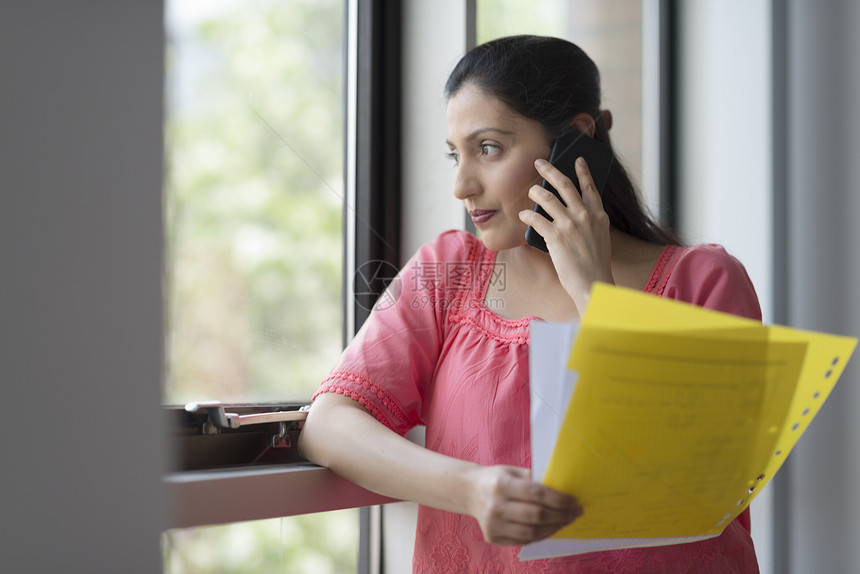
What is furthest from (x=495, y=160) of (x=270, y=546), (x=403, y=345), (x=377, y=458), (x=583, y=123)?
(x=270, y=546)

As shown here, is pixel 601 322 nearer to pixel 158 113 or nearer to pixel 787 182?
pixel 158 113

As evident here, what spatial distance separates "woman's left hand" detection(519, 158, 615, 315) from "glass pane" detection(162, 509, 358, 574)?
16.5 inches

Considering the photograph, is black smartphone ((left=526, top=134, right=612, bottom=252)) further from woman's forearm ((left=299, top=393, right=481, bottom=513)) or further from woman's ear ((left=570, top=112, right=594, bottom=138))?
woman's forearm ((left=299, top=393, right=481, bottom=513))

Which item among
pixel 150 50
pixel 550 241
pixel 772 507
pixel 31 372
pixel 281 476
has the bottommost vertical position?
pixel 772 507

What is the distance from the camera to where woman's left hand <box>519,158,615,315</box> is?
783mm

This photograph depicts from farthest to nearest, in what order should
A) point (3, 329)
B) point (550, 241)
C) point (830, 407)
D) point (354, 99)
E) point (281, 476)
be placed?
point (830, 407)
point (354, 99)
point (550, 241)
point (281, 476)
point (3, 329)

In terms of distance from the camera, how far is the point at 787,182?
1234 millimetres

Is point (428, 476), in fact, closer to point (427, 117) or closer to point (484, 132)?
point (484, 132)

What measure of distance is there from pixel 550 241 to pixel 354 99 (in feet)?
1.07

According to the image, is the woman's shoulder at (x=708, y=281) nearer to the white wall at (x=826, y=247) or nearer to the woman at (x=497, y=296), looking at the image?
the woman at (x=497, y=296)

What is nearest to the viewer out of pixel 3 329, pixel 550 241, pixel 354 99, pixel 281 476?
pixel 3 329

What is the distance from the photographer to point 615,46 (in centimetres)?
140

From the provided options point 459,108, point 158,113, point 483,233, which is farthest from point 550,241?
point 158,113

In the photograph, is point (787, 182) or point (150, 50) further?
point (787, 182)
